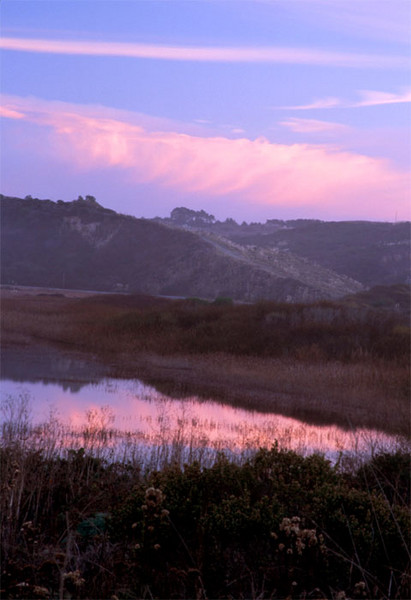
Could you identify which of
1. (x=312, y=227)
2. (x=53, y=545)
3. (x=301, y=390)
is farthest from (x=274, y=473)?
(x=312, y=227)

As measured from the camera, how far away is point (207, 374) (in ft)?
70.2

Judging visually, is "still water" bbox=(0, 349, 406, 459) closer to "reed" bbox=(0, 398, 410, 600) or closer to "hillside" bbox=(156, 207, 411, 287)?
"reed" bbox=(0, 398, 410, 600)

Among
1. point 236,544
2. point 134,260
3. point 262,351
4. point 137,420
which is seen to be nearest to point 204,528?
point 236,544

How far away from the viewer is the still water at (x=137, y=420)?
12094 mm

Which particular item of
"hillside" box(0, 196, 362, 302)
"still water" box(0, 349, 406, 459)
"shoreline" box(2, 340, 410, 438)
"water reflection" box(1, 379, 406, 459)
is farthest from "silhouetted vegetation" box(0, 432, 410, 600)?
"hillside" box(0, 196, 362, 302)

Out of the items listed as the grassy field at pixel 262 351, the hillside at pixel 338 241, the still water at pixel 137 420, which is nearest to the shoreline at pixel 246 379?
the grassy field at pixel 262 351

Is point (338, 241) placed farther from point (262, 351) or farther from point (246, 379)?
point (246, 379)

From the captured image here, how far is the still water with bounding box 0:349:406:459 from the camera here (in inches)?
476

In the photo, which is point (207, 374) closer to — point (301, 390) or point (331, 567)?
point (301, 390)

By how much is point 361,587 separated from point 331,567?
0.84ft

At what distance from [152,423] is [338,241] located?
396ft

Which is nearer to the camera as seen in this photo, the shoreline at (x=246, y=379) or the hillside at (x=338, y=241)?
the shoreline at (x=246, y=379)

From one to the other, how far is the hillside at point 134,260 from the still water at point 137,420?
41.1m

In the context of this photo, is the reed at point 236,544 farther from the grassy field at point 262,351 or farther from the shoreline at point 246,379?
the grassy field at point 262,351
